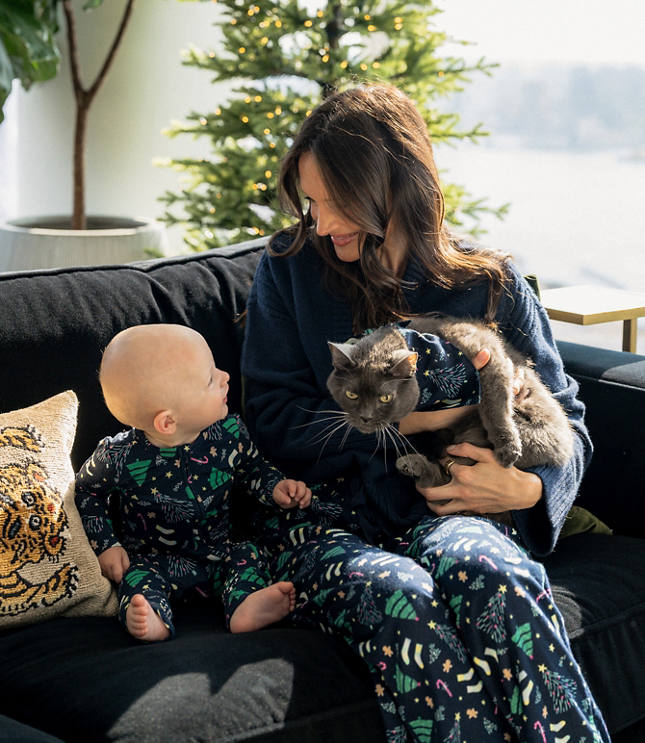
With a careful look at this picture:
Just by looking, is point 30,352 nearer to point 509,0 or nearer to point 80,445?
point 80,445

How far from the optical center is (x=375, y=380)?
5.09 ft

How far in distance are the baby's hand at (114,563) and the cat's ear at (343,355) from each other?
20.8 inches

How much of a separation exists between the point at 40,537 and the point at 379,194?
90 centimetres

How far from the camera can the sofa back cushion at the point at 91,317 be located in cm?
Answer: 174

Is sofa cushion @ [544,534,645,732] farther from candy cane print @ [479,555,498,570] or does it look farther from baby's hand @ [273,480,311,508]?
baby's hand @ [273,480,311,508]

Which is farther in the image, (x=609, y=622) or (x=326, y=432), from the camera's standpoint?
(x=326, y=432)

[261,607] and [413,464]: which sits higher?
[413,464]

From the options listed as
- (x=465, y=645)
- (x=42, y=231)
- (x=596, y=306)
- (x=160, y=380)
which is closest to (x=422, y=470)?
(x=465, y=645)

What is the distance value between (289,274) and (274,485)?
1.56 feet

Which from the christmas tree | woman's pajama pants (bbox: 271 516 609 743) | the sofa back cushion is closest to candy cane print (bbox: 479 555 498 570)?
woman's pajama pants (bbox: 271 516 609 743)

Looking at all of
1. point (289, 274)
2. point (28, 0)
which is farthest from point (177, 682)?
point (28, 0)

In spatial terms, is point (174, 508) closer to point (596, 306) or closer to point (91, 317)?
point (91, 317)

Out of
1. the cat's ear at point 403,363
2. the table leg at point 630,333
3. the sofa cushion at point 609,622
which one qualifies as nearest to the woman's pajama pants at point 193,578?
the cat's ear at point 403,363

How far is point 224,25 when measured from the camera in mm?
3553
